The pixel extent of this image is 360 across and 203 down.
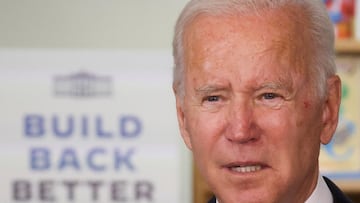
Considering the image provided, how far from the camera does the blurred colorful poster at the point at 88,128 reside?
2.61m

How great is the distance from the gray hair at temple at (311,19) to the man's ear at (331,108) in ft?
0.06

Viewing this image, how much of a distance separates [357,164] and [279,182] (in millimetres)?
1429

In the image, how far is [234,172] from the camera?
1275mm

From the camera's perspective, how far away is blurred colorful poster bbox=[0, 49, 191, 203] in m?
2.61

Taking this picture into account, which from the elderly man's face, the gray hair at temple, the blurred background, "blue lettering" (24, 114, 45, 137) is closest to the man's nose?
the elderly man's face

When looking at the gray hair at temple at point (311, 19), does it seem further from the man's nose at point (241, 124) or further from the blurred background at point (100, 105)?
the blurred background at point (100, 105)

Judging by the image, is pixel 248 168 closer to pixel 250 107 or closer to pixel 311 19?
pixel 250 107

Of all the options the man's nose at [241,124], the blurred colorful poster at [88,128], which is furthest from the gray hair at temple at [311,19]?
the blurred colorful poster at [88,128]

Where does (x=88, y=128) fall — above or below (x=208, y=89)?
below

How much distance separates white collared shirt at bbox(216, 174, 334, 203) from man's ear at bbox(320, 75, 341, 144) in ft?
0.22

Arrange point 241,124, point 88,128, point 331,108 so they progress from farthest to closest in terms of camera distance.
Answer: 1. point 88,128
2. point 331,108
3. point 241,124

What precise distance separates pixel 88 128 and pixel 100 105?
0.08 m

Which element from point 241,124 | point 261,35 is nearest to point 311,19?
point 261,35

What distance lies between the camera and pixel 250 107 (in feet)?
4.15
